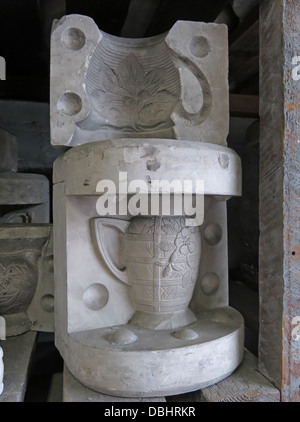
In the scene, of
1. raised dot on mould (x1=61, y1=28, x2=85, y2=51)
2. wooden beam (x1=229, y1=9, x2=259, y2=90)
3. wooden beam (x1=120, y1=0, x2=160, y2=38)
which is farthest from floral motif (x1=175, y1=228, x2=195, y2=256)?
wooden beam (x1=120, y1=0, x2=160, y2=38)

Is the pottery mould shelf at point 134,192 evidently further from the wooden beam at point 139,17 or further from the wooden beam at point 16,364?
the wooden beam at point 139,17

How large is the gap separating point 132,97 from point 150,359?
142cm

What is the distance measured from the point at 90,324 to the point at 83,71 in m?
1.31

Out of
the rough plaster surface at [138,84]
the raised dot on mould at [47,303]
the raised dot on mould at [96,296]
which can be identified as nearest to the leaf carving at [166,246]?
the raised dot on mould at [96,296]

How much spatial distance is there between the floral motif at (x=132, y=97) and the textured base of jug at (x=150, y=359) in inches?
44.3

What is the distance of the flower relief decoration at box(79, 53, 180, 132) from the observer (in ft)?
6.36

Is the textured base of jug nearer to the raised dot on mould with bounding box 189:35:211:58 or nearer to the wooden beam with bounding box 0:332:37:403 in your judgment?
the wooden beam with bounding box 0:332:37:403

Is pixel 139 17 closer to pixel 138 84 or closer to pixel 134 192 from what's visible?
pixel 138 84

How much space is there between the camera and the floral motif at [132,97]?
196 cm

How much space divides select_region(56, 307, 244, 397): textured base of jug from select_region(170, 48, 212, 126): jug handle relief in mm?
1109

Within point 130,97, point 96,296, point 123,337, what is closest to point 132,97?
point 130,97

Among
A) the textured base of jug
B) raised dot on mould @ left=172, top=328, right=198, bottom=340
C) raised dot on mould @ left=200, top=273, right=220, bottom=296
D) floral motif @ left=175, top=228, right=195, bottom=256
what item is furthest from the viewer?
raised dot on mould @ left=200, top=273, right=220, bottom=296

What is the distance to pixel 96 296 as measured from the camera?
72.9 inches

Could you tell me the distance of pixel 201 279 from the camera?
6.89 ft
